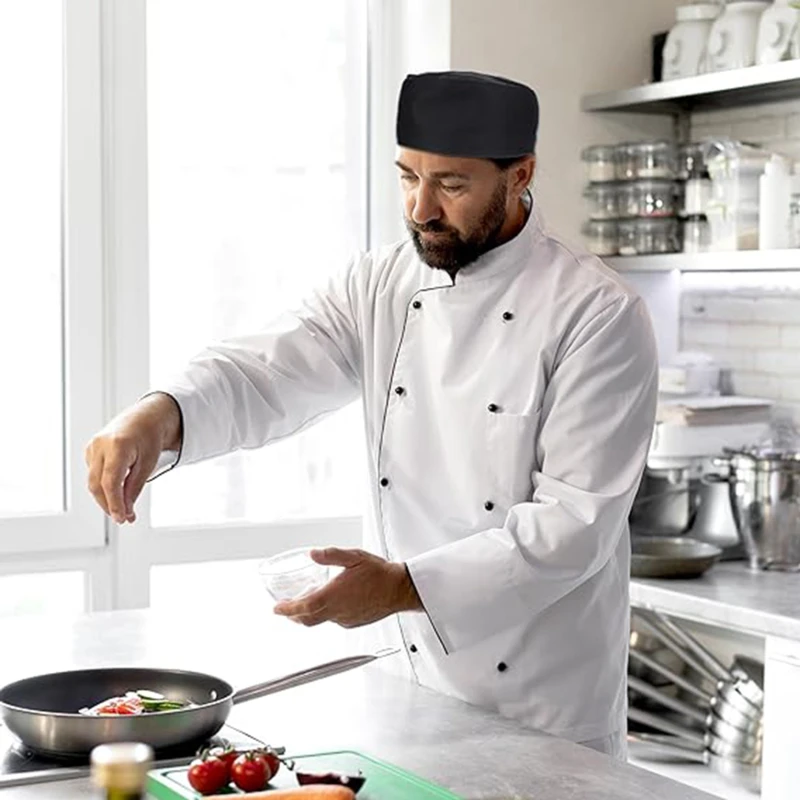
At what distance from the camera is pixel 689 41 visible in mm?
4180

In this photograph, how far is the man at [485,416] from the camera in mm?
2309

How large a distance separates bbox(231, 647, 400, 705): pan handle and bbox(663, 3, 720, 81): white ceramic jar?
2427 mm

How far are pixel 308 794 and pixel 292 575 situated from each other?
50 centimetres

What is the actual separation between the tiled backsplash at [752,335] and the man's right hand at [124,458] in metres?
2.22

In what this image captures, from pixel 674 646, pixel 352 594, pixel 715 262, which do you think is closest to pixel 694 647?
pixel 674 646

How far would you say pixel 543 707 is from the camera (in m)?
2.46

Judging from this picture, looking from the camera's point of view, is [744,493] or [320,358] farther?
[744,493]

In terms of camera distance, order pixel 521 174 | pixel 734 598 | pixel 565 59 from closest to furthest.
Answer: pixel 521 174 < pixel 734 598 < pixel 565 59

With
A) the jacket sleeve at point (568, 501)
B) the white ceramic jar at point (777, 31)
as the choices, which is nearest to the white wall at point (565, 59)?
the white ceramic jar at point (777, 31)

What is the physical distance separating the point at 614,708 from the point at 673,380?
1.78 m

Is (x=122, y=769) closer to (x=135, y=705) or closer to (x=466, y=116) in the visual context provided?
(x=135, y=705)

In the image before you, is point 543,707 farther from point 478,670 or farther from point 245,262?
point 245,262

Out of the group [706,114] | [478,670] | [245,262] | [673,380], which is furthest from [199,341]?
[478,670]

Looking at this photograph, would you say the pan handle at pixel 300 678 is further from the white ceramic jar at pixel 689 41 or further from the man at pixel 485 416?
the white ceramic jar at pixel 689 41
